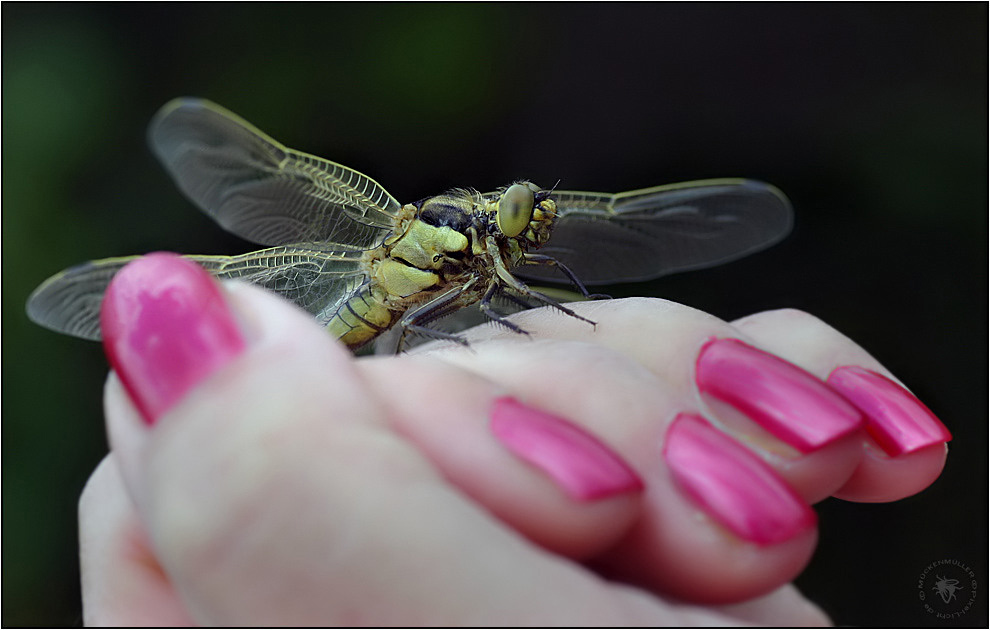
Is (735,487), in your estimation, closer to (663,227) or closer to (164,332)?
(164,332)

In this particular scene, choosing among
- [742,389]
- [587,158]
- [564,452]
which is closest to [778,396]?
[742,389]

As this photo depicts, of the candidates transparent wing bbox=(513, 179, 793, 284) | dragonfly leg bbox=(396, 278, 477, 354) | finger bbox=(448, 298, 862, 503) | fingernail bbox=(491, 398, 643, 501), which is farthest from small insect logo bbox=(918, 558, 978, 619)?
fingernail bbox=(491, 398, 643, 501)

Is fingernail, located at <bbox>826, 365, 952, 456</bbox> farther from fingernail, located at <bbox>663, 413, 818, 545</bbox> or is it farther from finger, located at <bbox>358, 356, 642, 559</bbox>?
finger, located at <bbox>358, 356, 642, 559</bbox>

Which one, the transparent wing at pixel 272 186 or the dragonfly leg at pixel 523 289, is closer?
the dragonfly leg at pixel 523 289

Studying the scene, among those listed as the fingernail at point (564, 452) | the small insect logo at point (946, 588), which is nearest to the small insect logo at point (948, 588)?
the small insect logo at point (946, 588)

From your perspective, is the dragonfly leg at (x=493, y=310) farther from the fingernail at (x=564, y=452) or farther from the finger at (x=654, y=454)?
the fingernail at (x=564, y=452)

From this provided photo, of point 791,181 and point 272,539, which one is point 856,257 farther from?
point 272,539
